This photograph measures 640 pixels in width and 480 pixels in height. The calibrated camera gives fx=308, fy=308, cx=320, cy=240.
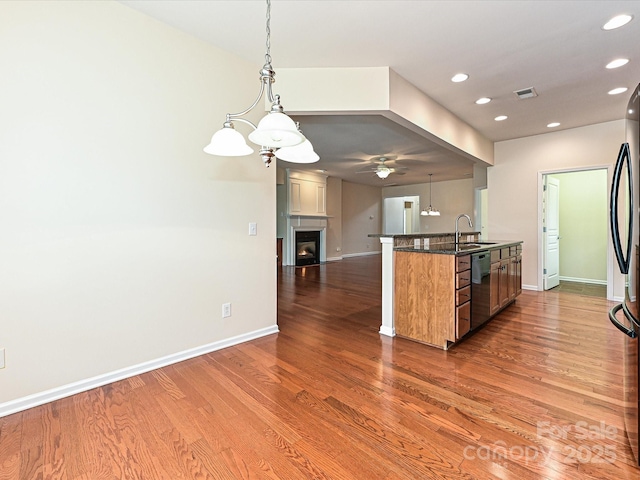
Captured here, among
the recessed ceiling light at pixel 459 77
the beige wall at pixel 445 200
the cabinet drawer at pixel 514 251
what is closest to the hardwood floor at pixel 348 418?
the cabinet drawer at pixel 514 251

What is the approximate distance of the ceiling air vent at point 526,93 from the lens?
355 centimetres

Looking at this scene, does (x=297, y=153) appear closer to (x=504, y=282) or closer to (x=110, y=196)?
(x=110, y=196)

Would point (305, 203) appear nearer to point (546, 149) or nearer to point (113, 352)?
point (546, 149)

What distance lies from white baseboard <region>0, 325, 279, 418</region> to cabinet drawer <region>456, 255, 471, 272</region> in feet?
6.81

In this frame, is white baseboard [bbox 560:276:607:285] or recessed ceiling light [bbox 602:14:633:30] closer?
recessed ceiling light [bbox 602:14:633:30]

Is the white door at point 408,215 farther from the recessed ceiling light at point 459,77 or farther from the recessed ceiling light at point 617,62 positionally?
the recessed ceiling light at point 617,62

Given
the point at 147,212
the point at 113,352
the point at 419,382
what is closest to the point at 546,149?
the point at 419,382

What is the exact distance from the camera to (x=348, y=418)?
1.81 metres

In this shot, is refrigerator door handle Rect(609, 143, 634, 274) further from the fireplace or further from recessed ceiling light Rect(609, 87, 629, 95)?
the fireplace

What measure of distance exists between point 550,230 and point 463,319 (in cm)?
384

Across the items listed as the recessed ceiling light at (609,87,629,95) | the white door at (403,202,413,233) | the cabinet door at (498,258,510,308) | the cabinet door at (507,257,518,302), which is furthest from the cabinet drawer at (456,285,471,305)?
the white door at (403,202,413,233)

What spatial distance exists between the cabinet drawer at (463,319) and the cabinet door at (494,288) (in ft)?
2.06

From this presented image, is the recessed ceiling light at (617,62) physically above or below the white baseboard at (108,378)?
above

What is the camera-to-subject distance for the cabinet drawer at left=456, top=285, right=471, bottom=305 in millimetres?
2832
